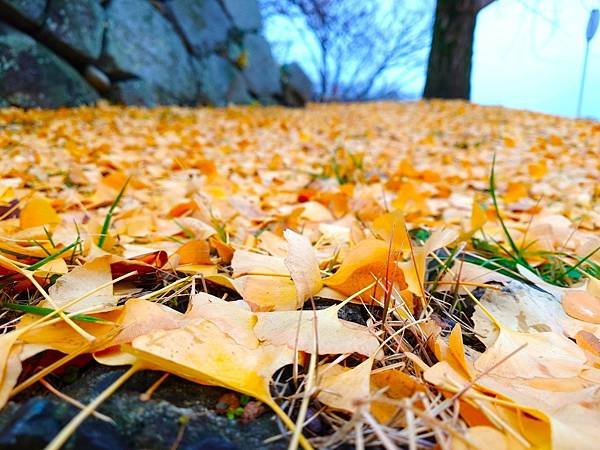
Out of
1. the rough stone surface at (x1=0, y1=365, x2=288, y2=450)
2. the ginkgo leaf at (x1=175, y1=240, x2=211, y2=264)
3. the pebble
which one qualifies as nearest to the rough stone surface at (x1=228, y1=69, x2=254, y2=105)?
the ginkgo leaf at (x1=175, y1=240, x2=211, y2=264)

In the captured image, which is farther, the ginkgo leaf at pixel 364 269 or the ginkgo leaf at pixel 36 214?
the ginkgo leaf at pixel 36 214

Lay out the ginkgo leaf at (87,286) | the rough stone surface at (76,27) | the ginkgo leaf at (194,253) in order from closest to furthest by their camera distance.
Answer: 1. the ginkgo leaf at (87,286)
2. the ginkgo leaf at (194,253)
3. the rough stone surface at (76,27)

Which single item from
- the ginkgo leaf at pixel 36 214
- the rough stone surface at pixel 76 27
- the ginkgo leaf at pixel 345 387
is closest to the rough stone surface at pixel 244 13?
the rough stone surface at pixel 76 27

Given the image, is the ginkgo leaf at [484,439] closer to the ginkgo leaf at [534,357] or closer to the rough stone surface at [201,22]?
the ginkgo leaf at [534,357]

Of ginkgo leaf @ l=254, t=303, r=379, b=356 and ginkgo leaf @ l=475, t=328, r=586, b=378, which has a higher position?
ginkgo leaf @ l=254, t=303, r=379, b=356

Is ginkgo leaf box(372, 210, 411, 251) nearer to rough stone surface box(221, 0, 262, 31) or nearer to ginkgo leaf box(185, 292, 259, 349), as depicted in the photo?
ginkgo leaf box(185, 292, 259, 349)

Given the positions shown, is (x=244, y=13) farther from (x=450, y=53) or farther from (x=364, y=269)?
(x=364, y=269)

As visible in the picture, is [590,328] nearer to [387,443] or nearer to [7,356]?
[387,443]

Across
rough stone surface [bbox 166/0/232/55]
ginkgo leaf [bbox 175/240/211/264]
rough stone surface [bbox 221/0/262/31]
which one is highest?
rough stone surface [bbox 221/0/262/31]
